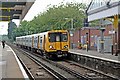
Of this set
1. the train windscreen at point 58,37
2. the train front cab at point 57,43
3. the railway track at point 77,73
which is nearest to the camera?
the railway track at point 77,73

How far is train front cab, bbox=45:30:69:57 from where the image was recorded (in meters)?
28.9

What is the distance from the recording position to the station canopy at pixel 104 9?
18752mm

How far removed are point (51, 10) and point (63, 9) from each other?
2.14 meters

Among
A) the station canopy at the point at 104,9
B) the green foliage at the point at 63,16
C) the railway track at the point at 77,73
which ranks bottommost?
the railway track at the point at 77,73

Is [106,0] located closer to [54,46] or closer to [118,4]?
[118,4]

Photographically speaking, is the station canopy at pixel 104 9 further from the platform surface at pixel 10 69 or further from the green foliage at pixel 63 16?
the green foliage at pixel 63 16

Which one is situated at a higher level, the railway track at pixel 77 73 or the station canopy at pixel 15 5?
the station canopy at pixel 15 5

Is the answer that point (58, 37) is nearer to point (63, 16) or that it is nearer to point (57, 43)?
point (57, 43)

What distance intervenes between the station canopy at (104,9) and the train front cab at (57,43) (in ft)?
14.4

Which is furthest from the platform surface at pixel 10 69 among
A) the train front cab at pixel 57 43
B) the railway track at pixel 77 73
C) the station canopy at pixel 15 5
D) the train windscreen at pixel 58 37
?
the station canopy at pixel 15 5

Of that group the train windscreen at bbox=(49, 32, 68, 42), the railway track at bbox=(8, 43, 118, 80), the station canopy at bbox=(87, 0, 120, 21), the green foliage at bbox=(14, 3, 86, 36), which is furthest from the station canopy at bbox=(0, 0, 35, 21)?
the railway track at bbox=(8, 43, 118, 80)

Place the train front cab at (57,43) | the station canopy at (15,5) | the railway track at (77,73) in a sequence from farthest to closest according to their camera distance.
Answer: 1. the station canopy at (15,5)
2. the train front cab at (57,43)
3. the railway track at (77,73)

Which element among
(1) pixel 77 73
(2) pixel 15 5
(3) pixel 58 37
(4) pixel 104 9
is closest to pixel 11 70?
(1) pixel 77 73

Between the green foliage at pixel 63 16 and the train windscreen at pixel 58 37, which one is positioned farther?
the green foliage at pixel 63 16
